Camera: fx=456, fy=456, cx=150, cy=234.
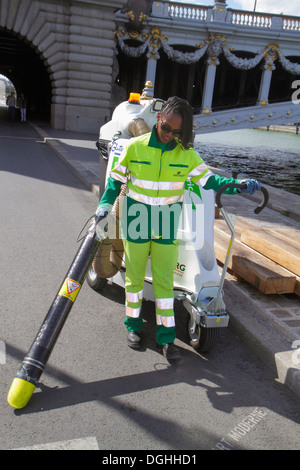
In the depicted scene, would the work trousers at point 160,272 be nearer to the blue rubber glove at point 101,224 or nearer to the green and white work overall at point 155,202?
the green and white work overall at point 155,202

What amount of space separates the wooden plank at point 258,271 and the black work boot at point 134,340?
53.7 inches

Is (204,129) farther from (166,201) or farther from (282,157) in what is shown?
(166,201)

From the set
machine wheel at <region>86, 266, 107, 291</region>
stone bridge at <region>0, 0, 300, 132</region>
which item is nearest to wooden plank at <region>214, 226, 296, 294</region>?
machine wheel at <region>86, 266, 107, 291</region>

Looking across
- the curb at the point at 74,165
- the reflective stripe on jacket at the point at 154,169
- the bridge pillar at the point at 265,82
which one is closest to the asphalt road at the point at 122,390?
the reflective stripe on jacket at the point at 154,169

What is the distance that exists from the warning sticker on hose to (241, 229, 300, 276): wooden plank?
2214mm

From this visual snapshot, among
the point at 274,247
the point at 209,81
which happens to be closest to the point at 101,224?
the point at 274,247

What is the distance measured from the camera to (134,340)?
370 cm

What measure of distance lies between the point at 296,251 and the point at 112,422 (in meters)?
2.61

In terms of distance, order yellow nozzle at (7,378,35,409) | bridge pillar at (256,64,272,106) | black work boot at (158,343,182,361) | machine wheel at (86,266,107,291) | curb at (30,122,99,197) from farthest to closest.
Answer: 1. bridge pillar at (256,64,272,106)
2. curb at (30,122,99,197)
3. machine wheel at (86,266,107,291)
4. black work boot at (158,343,182,361)
5. yellow nozzle at (7,378,35,409)

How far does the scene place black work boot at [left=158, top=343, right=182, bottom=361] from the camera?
3.50 metres

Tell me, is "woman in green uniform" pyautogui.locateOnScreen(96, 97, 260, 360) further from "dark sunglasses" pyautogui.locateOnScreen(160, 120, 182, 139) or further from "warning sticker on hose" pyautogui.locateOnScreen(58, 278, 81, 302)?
"warning sticker on hose" pyautogui.locateOnScreen(58, 278, 81, 302)

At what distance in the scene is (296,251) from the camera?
4520 millimetres

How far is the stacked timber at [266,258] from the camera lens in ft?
14.2
